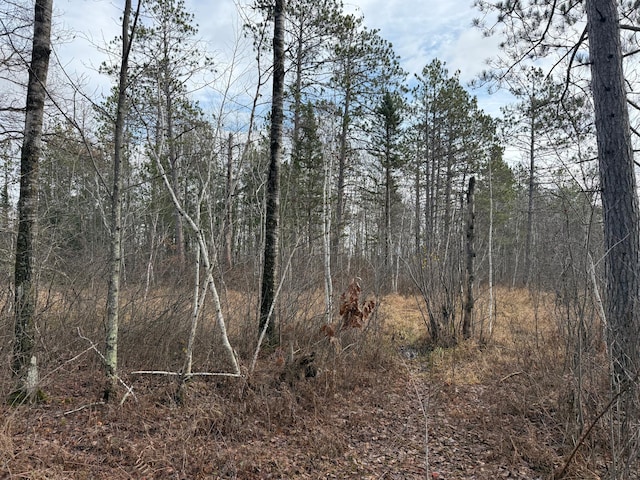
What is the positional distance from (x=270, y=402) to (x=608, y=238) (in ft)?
14.1

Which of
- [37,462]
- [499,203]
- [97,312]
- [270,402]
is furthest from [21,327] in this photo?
[499,203]

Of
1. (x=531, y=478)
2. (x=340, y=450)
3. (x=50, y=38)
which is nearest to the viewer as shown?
(x=531, y=478)

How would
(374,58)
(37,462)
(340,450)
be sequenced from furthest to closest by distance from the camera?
(374,58) → (340,450) → (37,462)

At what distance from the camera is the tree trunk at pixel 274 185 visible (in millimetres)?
5652

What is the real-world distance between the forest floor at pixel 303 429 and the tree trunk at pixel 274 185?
1262 millimetres

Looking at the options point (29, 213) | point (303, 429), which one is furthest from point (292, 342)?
point (29, 213)

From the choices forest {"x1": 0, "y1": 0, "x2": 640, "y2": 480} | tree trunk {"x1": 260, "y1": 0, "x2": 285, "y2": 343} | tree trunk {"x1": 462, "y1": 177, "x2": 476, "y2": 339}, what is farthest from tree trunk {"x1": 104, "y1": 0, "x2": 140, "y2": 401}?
tree trunk {"x1": 462, "y1": 177, "x2": 476, "y2": 339}

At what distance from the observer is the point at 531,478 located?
3.14 metres

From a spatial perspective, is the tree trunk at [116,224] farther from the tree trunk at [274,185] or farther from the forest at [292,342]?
the tree trunk at [274,185]

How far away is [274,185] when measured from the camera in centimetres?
573

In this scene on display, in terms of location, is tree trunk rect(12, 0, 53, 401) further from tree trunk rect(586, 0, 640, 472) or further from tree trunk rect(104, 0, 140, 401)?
tree trunk rect(586, 0, 640, 472)

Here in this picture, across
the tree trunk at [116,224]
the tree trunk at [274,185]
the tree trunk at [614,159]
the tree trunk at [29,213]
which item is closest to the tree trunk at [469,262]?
the tree trunk at [614,159]

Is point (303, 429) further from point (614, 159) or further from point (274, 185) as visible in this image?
point (614, 159)

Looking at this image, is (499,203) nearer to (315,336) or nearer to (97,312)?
(315,336)
